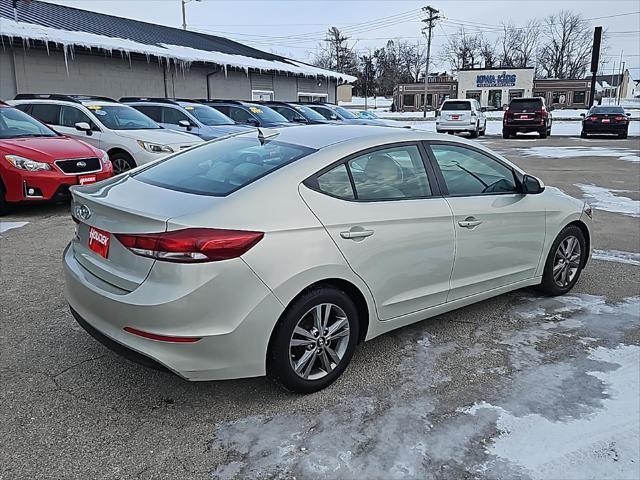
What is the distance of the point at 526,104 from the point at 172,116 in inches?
761

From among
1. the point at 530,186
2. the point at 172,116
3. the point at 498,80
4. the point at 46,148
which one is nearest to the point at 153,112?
the point at 172,116

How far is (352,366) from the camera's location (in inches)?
137

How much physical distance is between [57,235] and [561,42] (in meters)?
94.2

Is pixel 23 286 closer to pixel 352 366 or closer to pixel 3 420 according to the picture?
pixel 3 420

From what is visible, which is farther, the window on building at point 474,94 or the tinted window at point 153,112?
the window on building at point 474,94

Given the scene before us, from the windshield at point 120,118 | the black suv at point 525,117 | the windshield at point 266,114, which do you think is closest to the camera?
the windshield at point 120,118

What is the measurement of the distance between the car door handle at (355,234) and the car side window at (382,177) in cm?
21

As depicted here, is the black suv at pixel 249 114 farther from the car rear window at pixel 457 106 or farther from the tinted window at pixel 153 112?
the car rear window at pixel 457 106

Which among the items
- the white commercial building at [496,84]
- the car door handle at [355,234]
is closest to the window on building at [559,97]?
the white commercial building at [496,84]

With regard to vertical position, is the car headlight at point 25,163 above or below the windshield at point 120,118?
below

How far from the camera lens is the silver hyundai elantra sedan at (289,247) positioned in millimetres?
2652

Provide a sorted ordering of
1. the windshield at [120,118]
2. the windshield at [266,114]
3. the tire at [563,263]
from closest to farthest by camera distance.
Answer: the tire at [563,263] < the windshield at [120,118] < the windshield at [266,114]

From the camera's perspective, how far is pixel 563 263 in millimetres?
4719

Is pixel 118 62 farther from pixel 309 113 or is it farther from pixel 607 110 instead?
pixel 607 110
